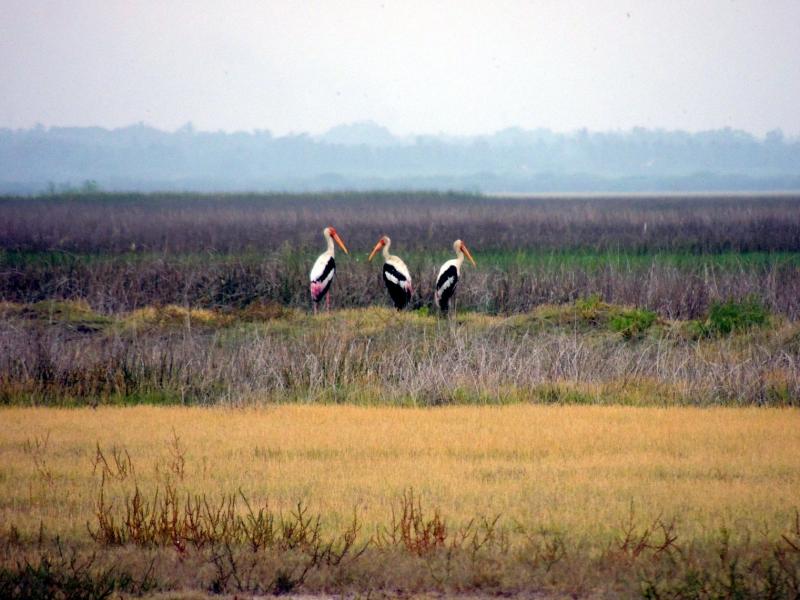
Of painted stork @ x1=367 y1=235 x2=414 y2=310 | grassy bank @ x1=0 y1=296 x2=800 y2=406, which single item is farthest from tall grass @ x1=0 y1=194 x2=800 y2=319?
grassy bank @ x1=0 y1=296 x2=800 y2=406

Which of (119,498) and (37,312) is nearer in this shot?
(119,498)

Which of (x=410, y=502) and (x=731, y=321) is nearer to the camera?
(x=410, y=502)

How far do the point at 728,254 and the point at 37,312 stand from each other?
17269 mm

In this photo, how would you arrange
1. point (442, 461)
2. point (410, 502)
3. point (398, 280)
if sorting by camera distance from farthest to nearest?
1. point (398, 280)
2. point (442, 461)
3. point (410, 502)

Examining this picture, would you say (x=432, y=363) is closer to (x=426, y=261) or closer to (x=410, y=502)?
(x=410, y=502)

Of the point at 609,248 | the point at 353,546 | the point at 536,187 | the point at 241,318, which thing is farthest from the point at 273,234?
the point at 536,187

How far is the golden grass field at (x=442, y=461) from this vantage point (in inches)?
267

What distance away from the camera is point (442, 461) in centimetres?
815

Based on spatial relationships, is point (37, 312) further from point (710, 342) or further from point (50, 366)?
point (710, 342)

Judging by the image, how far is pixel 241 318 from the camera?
642 inches

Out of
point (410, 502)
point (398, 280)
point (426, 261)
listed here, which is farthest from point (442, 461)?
point (426, 261)

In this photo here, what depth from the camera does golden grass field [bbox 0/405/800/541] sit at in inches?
267

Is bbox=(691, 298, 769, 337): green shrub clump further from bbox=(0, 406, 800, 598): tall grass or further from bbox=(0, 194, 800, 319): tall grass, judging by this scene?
bbox=(0, 406, 800, 598): tall grass

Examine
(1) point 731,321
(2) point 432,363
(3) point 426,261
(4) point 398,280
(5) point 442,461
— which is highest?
(4) point 398,280
